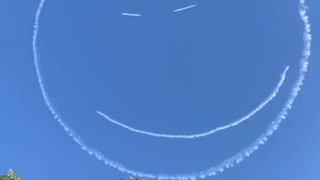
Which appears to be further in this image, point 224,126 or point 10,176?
point 224,126

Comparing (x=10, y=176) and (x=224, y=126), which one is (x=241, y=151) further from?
(x=10, y=176)

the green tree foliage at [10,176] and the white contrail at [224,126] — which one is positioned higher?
the white contrail at [224,126]

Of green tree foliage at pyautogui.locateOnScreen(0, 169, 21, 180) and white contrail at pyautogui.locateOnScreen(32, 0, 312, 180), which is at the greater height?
white contrail at pyautogui.locateOnScreen(32, 0, 312, 180)

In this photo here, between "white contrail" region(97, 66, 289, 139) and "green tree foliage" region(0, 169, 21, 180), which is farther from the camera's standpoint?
"white contrail" region(97, 66, 289, 139)

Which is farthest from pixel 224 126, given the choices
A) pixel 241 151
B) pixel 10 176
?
pixel 10 176

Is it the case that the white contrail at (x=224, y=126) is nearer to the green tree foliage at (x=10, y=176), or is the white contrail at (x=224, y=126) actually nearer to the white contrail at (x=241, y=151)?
the white contrail at (x=241, y=151)

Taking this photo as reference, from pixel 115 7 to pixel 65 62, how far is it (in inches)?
50.0

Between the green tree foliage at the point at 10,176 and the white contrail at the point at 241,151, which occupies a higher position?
the white contrail at the point at 241,151

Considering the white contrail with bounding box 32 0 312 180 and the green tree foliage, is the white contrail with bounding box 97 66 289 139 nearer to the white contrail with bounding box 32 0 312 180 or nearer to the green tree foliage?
the white contrail with bounding box 32 0 312 180

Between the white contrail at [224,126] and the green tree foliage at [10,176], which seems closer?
the green tree foliage at [10,176]

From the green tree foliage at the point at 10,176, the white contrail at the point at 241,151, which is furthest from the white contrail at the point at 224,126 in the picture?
the green tree foliage at the point at 10,176

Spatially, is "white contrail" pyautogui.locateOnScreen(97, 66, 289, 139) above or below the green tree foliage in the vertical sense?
A: above

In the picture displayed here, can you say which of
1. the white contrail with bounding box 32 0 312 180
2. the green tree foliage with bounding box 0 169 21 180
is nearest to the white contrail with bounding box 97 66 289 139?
the white contrail with bounding box 32 0 312 180

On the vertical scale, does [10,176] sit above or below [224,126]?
below
